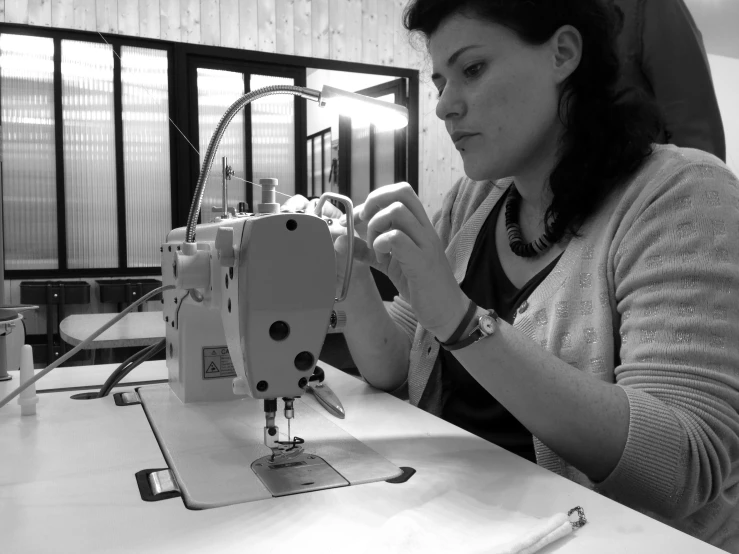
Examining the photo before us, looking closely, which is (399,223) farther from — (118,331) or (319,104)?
(118,331)

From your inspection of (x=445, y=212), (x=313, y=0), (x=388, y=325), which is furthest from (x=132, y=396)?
(x=313, y=0)

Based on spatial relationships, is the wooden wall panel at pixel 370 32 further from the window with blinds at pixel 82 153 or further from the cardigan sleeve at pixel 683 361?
the cardigan sleeve at pixel 683 361

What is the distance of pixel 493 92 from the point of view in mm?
1015

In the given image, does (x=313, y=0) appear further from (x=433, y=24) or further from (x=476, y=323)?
(x=476, y=323)

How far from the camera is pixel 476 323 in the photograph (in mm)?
833

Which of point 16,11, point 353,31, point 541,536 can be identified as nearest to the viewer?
point 541,536

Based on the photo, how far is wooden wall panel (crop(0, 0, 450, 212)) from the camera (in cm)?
419

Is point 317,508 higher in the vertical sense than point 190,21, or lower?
lower

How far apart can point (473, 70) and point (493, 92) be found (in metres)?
0.05

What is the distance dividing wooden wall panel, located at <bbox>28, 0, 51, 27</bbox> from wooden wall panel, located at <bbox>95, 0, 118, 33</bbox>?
0.29m

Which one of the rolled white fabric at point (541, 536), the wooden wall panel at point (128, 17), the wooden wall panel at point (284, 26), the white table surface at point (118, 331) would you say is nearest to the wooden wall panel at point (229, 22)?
the wooden wall panel at point (284, 26)

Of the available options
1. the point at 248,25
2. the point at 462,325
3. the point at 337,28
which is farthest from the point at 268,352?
the point at 337,28

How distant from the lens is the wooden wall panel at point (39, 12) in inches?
161

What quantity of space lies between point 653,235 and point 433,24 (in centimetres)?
50
